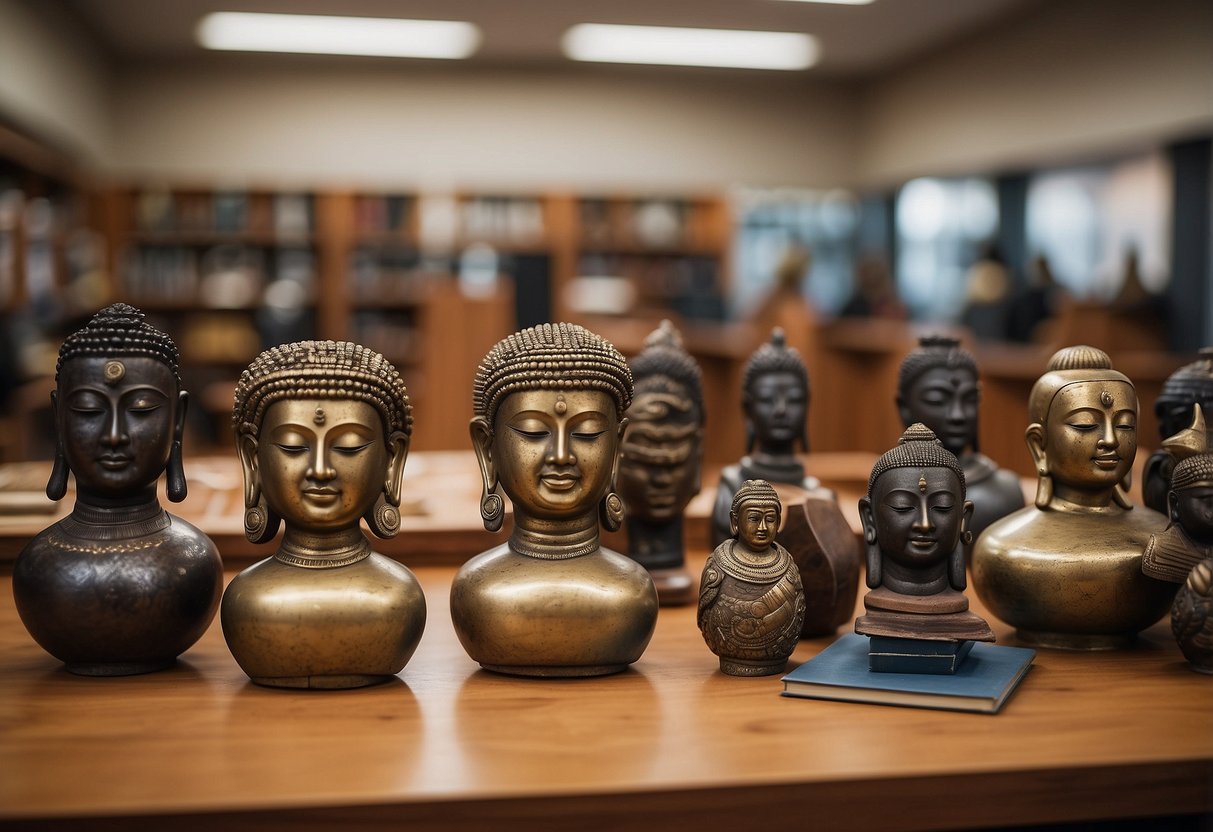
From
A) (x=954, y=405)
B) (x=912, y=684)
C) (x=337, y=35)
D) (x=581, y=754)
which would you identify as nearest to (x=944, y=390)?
(x=954, y=405)

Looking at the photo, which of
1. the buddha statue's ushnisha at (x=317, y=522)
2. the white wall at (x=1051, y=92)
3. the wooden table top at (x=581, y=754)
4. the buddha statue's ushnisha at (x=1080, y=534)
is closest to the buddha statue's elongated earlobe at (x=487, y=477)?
the buddha statue's ushnisha at (x=317, y=522)

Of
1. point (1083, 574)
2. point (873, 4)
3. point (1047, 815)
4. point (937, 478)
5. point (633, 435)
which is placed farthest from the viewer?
point (873, 4)

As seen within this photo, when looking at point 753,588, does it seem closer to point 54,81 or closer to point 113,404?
point 113,404

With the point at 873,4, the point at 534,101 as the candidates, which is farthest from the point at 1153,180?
Answer: the point at 534,101

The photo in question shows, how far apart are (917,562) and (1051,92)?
25.3ft

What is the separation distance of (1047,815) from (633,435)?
104cm

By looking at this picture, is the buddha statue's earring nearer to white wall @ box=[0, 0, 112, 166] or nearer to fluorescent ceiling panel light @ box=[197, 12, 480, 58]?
white wall @ box=[0, 0, 112, 166]

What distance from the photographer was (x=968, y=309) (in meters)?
8.59

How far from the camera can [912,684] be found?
1667 millimetres

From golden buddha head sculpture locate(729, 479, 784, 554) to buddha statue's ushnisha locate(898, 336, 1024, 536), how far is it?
83 cm

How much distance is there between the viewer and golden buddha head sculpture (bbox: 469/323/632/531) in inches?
68.5

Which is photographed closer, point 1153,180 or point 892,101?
point 1153,180

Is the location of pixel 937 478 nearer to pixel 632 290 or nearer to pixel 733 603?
pixel 733 603

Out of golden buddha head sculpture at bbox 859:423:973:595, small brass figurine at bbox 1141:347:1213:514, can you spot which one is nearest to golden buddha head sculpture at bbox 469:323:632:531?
golden buddha head sculpture at bbox 859:423:973:595
